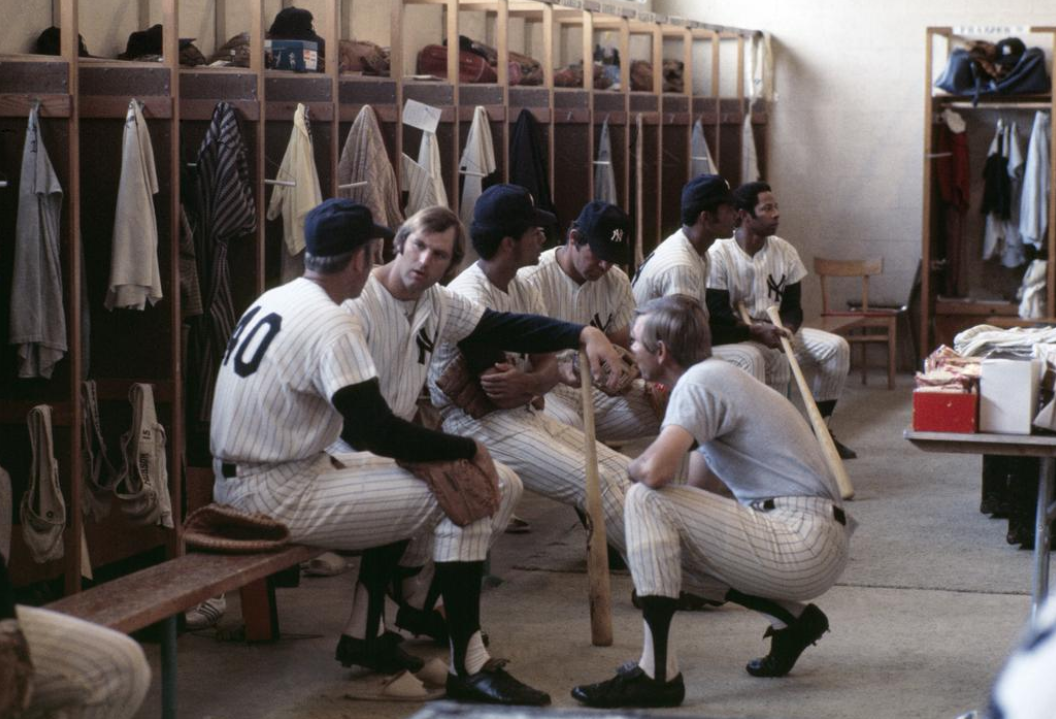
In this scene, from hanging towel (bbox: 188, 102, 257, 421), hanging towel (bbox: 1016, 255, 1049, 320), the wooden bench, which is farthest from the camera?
hanging towel (bbox: 1016, 255, 1049, 320)

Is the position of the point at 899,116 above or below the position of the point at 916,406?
above

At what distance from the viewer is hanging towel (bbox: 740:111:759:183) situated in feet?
34.9

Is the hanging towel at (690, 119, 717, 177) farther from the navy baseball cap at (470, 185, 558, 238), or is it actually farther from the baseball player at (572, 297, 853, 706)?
the baseball player at (572, 297, 853, 706)

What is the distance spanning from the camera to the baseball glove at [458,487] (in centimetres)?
395

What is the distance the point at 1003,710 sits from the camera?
1243 millimetres

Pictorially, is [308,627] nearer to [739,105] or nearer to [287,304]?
[287,304]

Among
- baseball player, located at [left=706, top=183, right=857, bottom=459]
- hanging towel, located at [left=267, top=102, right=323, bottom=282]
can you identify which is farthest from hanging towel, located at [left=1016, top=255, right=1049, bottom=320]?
hanging towel, located at [left=267, top=102, right=323, bottom=282]

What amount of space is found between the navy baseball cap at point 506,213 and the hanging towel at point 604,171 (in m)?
3.50

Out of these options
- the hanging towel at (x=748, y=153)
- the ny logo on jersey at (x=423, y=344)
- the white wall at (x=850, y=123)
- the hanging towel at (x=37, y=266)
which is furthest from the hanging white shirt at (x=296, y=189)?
the white wall at (x=850, y=123)

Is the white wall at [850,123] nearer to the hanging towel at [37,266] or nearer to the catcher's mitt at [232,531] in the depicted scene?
the hanging towel at [37,266]

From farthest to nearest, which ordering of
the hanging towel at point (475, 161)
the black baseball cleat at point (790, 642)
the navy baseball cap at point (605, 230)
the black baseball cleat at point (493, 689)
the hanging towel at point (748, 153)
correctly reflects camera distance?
the hanging towel at point (748, 153) < the hanging towel at point (475, 161) < the navy baseball cap at point (605, 230) < the black baseball cleat at point (790, 642) < the black baseball cleat at point (493, 689)

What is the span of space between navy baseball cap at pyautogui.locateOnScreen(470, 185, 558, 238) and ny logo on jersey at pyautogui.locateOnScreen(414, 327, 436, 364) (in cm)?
58

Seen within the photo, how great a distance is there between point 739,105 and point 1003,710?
383 inches

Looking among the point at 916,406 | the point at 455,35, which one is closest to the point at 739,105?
the point at 455,35
